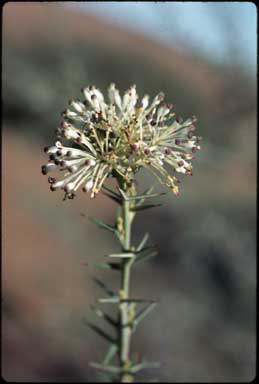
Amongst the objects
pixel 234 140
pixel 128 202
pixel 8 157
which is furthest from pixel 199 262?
pixel 8 157

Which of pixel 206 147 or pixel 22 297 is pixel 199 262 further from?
pixel 22 297

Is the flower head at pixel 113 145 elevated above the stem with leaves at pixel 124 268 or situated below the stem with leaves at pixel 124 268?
above

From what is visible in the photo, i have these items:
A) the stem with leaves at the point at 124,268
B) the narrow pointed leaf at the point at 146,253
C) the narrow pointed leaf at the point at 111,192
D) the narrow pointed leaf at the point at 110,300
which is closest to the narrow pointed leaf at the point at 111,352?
the stem with leaves at the point at 124,268

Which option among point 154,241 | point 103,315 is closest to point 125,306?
point 103,315

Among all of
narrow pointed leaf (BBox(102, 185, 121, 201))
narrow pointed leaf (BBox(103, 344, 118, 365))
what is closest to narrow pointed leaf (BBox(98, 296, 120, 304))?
narrow pointed leaf (BBox(103, 344, 118, 365))

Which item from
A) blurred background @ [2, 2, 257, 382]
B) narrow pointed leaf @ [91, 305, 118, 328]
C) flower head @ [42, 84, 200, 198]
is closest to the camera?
flower head @ [42, 84, 200, 198]

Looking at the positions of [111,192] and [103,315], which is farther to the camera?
[103,315]

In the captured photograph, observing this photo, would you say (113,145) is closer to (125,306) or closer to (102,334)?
(125,306)

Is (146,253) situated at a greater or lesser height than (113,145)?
lesser

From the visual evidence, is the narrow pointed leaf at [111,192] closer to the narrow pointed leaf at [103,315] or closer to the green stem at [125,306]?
the green stem at [125,306]

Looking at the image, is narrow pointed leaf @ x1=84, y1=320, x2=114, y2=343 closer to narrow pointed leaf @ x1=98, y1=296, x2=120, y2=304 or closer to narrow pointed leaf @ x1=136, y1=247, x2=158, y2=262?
narrow pointed leaf @ x1=98, y1=296, x2=120, y2=304
